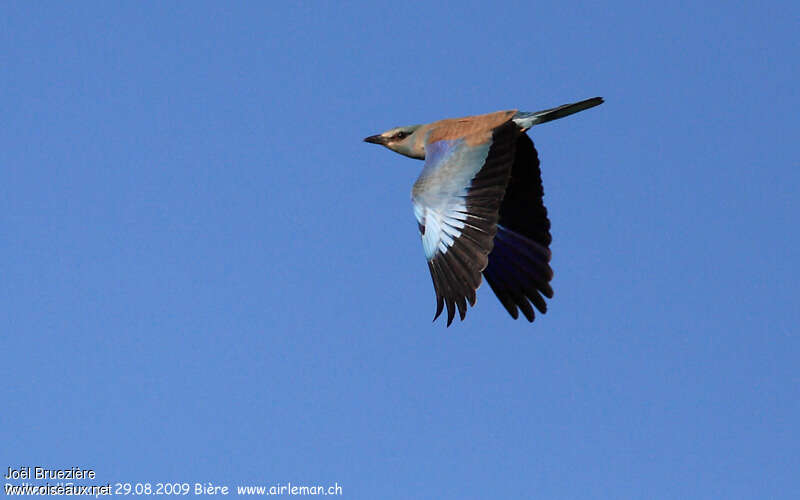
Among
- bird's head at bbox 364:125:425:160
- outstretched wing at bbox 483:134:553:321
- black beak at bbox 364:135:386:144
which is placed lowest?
outstretched wing at bbox 483:134:553:321

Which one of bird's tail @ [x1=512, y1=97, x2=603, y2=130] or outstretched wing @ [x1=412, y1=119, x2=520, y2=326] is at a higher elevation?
bird's tail @ [x1=512, y1=97, x2=603, y2=130]

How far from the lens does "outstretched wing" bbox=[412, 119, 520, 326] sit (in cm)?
1545

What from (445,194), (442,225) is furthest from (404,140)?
(442,225)

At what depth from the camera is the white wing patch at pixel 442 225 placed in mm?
15680

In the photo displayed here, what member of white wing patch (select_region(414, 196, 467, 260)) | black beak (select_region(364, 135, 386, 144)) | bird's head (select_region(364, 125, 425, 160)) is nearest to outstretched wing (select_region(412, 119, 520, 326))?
white wing patch (select_region(414, 196, 467, 260))

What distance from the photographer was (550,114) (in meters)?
16.9

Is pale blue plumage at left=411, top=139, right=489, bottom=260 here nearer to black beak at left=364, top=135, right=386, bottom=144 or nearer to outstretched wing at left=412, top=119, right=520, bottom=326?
outstretched wing at left=412, top=119, right=520, bottom=326

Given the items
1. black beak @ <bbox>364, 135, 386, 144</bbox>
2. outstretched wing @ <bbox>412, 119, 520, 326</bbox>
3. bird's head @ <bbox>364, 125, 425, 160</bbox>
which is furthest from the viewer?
black beak @ <bbox>364, 135, 386, 144</bbox>

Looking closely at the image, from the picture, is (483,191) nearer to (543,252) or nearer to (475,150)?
(475,150)

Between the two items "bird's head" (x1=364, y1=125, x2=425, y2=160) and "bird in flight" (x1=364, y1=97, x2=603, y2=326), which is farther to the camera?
"bird's head" (x1=364, y1=125, x2=425, y2=160)

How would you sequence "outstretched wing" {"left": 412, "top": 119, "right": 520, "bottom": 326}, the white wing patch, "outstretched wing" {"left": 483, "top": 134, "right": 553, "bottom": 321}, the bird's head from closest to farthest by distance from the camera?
"outstretched wing" {"left": 412, "top": 119, "right": 520, "bottom": 326}
the white wing patch
"outstretched wing" {"left": 483, "top": 134, "right": 553, "bottom": 321}
the bird's head

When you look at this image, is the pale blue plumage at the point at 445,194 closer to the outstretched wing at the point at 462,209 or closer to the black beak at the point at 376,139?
the outstretched wing at the point at 462,209

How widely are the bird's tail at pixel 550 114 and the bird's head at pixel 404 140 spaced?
64.8 inches

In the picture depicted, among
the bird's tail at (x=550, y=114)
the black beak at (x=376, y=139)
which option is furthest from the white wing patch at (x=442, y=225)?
the black beak at (x=376, y=139)
